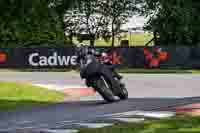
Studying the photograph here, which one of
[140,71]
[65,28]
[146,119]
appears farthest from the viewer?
[65,28]

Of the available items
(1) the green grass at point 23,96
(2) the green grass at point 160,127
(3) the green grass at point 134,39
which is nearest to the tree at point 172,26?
(3) the green grass at point 134,39

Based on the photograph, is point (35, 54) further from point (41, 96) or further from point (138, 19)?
point (41, 96)

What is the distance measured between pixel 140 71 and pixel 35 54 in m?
7.04

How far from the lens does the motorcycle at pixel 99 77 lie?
16844mm

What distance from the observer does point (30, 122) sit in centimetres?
1333

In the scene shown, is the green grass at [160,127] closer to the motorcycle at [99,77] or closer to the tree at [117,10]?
the motorcycle at [99,77]

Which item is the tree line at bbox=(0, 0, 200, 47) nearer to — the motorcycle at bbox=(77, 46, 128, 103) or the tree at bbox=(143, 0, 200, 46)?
the tree at bbox=(143, 0, 200, 46)

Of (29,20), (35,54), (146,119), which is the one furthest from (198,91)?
(35,54)

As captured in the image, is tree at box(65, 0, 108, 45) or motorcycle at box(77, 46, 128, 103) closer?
motorcycle at box(77, 46, 128, 103)

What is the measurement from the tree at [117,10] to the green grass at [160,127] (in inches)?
1627

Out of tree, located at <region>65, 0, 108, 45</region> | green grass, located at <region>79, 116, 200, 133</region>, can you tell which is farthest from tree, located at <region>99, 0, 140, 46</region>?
green grass, located at <region>79, 116, 200, 133</region>

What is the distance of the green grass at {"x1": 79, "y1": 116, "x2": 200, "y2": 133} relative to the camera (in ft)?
36.1

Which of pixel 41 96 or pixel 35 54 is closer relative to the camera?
pixel 41 96

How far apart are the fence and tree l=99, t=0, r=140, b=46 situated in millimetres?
12724
